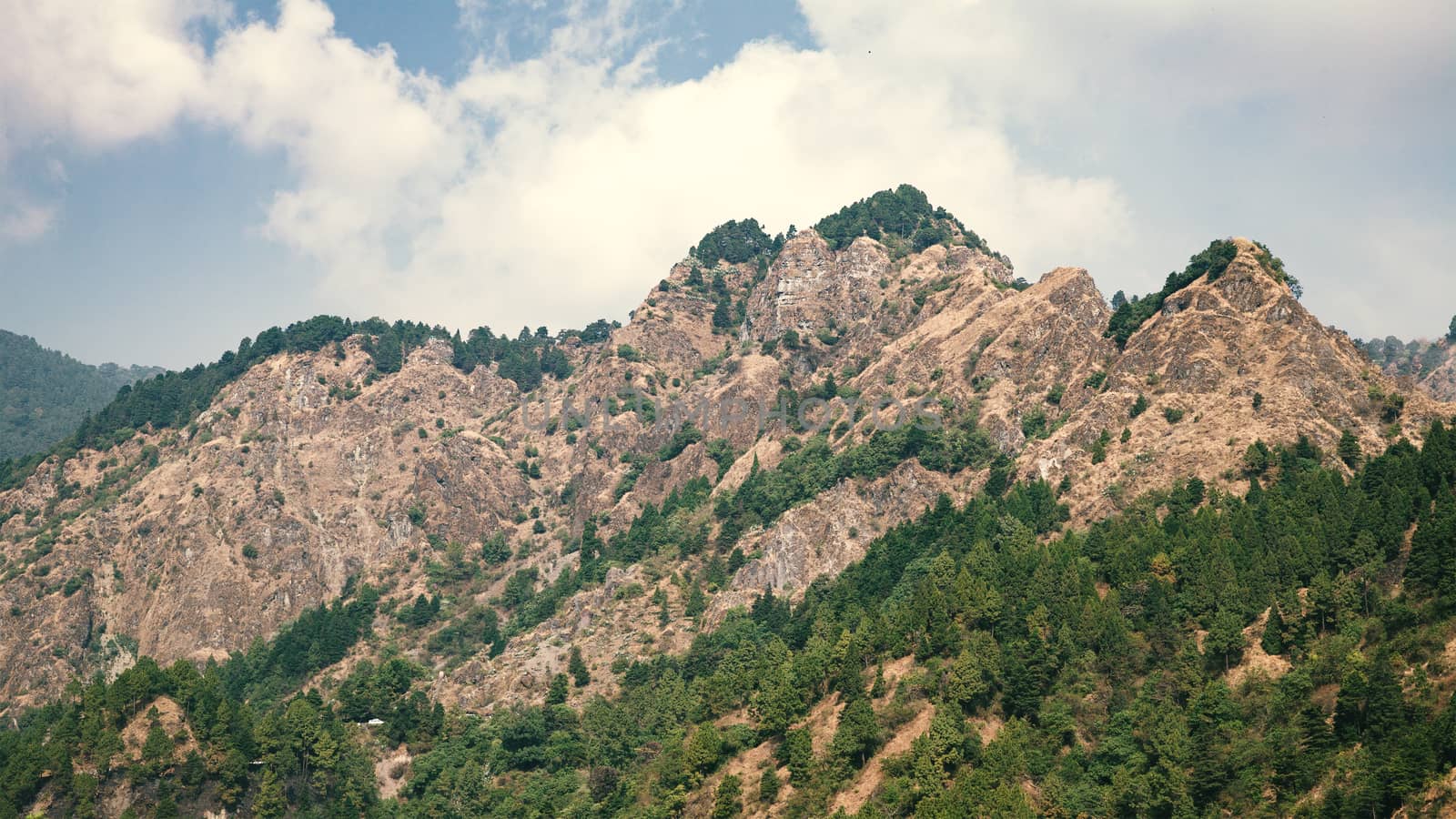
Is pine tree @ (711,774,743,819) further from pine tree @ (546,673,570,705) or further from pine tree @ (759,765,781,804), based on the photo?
pine tree @ (546,673,570,705)

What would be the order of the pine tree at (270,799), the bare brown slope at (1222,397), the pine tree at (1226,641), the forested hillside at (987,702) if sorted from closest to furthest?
1. the forested hillside at (987,702)
2. the pine tree at (1226,641)
3. the bare brown slope at (1222,397)
4. the pine tree at (270,799)

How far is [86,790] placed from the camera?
138 metres

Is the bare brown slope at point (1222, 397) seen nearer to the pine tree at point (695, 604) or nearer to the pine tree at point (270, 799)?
the pine tree at point (695, 604)

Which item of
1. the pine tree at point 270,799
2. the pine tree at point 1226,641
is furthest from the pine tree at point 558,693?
the pine tree at point 1226,641

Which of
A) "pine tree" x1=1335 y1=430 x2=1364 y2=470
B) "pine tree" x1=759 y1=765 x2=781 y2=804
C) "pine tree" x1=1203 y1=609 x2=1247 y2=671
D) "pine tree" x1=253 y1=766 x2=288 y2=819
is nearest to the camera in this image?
"pine tree" x1=1203 y1=609 x2=1247 y2=671

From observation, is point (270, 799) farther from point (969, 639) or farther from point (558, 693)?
point (969, 639)

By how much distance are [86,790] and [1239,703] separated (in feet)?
404

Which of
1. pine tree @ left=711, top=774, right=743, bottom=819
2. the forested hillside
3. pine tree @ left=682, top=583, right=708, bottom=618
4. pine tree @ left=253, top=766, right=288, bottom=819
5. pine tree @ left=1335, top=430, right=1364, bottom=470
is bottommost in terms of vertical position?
pine tree @ left=253, top=766, right=288, bottom=819

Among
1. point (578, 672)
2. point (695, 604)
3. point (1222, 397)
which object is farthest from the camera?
point (695, 604)

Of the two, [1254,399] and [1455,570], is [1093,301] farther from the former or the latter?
[1455,570]

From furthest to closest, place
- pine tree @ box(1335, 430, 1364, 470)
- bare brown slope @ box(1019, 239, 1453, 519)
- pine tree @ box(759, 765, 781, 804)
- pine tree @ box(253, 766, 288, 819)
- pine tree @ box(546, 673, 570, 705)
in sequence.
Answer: pine tree @ box(546, 673, 570, 705)
pine tree @ box(253, 766, 288, 819)
bare brown slope @ box(1019, 239, 1453, 519)
pine tree @ box(1335, 430, 1364, 470)
pine tree @ box(759, 765, 781, 804)

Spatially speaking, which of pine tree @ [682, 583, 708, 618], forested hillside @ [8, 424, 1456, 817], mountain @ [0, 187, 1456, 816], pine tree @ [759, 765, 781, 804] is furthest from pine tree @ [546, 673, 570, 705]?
pine tree @ [759, 765, 781, 804]

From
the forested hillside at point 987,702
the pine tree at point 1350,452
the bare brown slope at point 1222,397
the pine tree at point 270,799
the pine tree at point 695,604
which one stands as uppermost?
the bare brown slope at point 1222,397

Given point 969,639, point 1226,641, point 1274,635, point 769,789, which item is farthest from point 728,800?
point 1274,635
